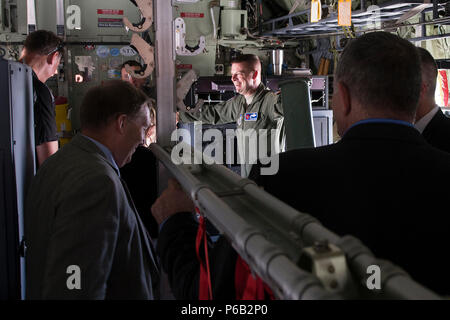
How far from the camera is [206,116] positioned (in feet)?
16.2

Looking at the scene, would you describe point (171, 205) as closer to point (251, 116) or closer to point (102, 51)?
point (251, 116)

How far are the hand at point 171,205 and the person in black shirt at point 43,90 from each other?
1.65 meters

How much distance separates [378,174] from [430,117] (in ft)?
5.46

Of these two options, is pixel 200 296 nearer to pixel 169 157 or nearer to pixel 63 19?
pixel 169 157

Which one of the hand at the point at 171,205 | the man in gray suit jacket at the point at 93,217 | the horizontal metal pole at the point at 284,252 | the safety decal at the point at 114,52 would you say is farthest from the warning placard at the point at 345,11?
the horizontal metal pole at the point at 284,252

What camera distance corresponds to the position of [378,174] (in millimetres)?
1222

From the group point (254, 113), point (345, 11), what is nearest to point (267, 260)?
point (254, 113)

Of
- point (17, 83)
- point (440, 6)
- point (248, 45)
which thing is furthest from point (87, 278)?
point (248, 45)

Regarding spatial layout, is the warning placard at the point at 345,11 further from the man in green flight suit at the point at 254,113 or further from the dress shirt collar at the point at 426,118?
the dress shirt collar at the point at 426,118

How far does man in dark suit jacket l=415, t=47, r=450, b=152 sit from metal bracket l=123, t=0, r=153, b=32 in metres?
1.56

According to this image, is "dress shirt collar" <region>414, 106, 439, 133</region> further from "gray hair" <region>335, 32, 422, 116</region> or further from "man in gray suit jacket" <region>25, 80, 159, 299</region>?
"man in gray suit jacket" <region>25, 80, 159, 299</region>

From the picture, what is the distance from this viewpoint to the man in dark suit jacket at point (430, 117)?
8.39ft

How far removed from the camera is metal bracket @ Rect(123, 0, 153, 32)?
213cm

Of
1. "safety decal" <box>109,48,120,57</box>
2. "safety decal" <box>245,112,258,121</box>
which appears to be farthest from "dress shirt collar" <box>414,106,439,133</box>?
"safety decal" <box>109,48,120,57</box>
